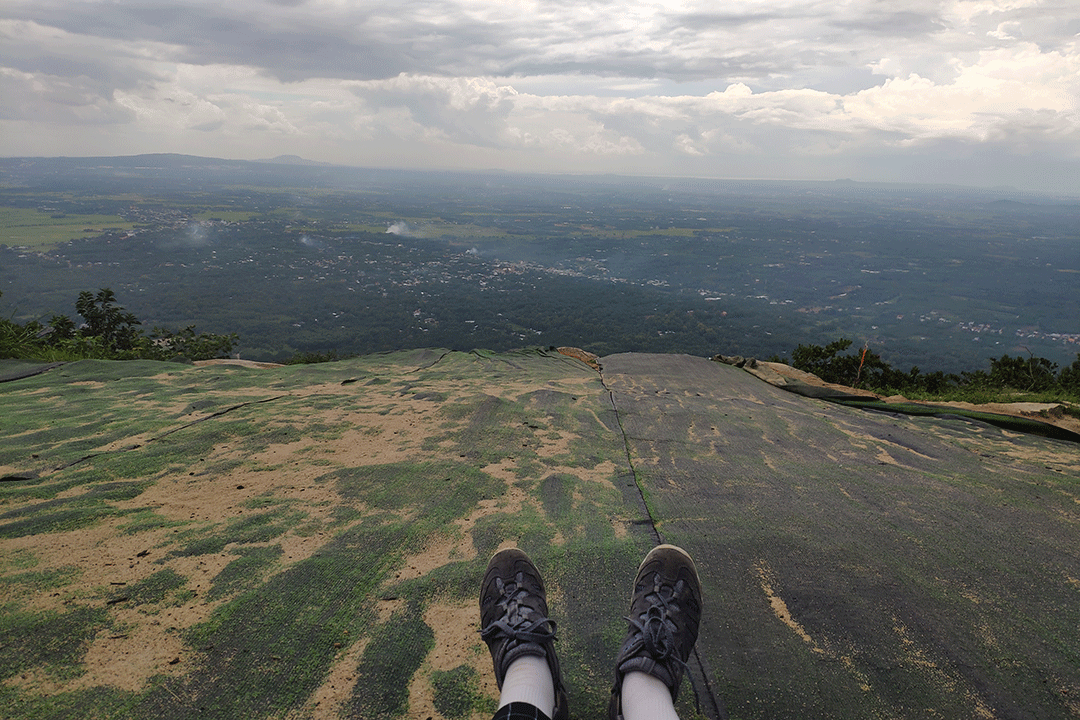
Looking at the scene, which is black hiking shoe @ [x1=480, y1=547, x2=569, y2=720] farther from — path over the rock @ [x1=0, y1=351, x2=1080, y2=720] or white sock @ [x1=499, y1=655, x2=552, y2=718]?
path over the rock @ [x1=0, y1=351, x2=1080, y2=720]

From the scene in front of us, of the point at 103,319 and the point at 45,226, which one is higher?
the point at 45,226

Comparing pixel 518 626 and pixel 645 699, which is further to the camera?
pixel 518 626

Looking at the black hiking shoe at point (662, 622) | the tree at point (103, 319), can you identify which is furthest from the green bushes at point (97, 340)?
the black hiking shoe at point (662, 622)

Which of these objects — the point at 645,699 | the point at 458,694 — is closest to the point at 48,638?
the point at 458,694

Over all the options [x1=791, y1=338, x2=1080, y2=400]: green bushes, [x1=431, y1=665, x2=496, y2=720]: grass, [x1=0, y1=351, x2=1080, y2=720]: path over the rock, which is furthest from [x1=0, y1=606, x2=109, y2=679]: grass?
[x1=791, y1=338, x2=1080, y2=400]: green bushes

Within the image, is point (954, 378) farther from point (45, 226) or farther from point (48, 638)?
point (45, 226)

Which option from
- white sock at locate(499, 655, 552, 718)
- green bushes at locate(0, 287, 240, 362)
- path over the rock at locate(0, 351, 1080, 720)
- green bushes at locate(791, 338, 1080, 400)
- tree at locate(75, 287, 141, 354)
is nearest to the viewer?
white sock at locate(499, 655, 552, 718)

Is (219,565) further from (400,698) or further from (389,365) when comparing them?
(389,365)
